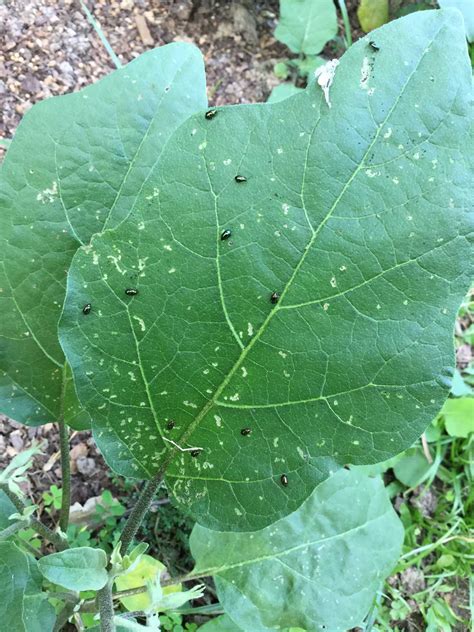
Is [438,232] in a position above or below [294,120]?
below

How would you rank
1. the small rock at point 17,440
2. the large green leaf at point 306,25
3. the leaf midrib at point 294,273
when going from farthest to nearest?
1. the large green leaf at point 306,25
2. the small rock at point 17,440
3. the leaf midrib at point 294,273

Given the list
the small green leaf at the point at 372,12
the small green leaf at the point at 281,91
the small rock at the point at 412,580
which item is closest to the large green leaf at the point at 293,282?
the small rock at the point at 412,580

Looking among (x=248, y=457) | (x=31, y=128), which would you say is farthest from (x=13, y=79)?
(x=248, y=457)

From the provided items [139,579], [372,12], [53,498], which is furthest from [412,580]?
A: [372,12]

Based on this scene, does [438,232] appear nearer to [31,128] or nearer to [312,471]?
[312,471]

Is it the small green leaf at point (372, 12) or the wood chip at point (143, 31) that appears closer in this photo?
the wood chip at point (143, 31)

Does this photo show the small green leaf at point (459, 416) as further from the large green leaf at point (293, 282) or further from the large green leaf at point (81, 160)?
the large green leaf at point (81, 160)

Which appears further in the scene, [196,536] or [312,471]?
[196,536]
